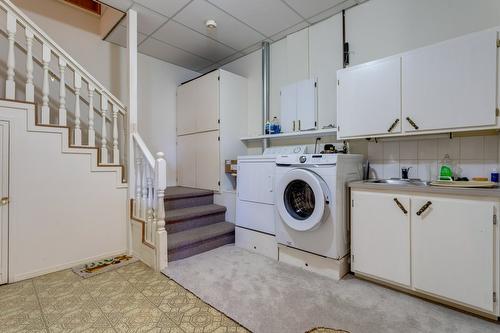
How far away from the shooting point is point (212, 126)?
366 centimetres

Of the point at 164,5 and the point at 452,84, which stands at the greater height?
the point at 164,5

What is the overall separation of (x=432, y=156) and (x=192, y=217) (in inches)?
106

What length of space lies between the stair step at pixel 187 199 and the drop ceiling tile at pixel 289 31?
245 centimetres

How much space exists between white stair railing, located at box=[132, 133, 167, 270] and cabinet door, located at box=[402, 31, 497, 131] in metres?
2.30

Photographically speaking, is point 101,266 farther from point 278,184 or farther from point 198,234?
point 278,184

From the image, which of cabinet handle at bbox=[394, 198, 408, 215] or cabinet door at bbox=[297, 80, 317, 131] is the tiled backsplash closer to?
cabinet handle at bbox=[394, 198, 408, 215]

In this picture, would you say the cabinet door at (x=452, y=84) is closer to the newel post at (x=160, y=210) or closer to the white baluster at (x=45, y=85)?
the newel post at (x=160, y=210)

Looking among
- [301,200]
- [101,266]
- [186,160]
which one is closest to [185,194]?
[186,160]

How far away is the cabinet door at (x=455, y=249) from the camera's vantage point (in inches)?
62.6

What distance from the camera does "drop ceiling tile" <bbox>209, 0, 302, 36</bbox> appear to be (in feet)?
8.71

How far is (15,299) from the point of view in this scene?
1.85 metres

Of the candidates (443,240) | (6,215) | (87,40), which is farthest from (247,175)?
(87,40)

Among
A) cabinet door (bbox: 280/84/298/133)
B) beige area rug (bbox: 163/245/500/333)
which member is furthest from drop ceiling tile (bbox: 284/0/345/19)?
beige area rug (bbox: 163/245/500/333)

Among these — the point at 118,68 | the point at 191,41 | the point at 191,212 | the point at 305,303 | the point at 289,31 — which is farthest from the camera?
the point at 118,68
